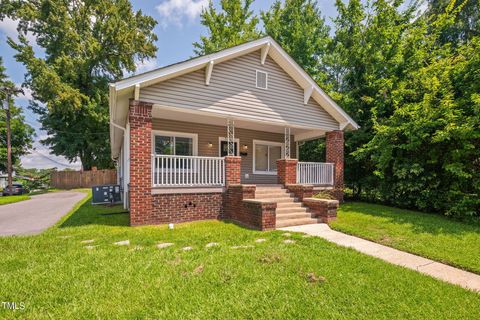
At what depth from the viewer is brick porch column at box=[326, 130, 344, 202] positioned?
33.9 ft

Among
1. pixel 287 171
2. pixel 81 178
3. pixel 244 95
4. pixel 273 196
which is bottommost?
pixel 273 196

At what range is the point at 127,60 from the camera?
26.6 m

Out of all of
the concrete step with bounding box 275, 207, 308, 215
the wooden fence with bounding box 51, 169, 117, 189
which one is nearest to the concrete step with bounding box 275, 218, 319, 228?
the concrete step with bounding box 275, 207, 308, 215

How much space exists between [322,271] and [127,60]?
29580mm

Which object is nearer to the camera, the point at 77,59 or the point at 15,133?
the point at 77,59

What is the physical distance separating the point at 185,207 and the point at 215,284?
14.0 ft

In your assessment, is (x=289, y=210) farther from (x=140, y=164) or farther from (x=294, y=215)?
(x=140, y=164)

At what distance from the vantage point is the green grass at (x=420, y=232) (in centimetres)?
469

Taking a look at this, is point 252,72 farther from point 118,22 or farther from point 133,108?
point 118,22

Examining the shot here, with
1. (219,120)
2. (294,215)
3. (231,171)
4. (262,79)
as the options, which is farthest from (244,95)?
(294,215)

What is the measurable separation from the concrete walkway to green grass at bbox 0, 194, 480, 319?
1.30 ft

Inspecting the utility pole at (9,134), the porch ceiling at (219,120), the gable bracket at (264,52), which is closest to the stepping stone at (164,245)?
the porch ceiling at (219,120)

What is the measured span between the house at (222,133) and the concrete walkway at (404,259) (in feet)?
4.39

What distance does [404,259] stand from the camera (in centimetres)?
452
